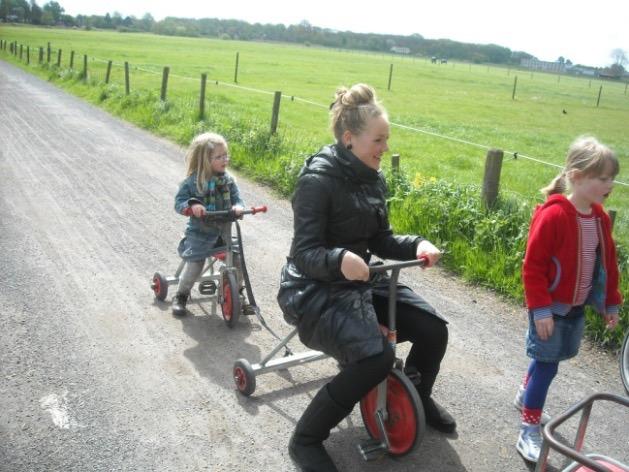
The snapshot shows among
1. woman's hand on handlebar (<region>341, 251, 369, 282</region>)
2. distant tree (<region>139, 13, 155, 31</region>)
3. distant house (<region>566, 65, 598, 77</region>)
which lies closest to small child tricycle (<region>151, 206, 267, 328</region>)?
woman's hand on handlebar (<region>341, 251, 369, 282</region>)

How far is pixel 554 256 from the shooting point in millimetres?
3471

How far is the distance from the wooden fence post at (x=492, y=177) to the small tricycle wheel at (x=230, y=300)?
3.50 m

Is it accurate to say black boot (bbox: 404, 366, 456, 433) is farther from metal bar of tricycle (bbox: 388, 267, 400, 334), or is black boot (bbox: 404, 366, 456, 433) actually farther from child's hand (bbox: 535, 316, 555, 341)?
child's hand (bbox: 535, 316, 555, 341)

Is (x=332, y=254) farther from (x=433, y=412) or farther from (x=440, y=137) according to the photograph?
(x=440, y=137)

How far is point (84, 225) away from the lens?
7.68 metres

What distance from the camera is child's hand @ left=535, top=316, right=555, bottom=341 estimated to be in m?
3.44

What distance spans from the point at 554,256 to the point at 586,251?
0.63 feet

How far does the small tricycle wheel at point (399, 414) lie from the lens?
3.23 meters

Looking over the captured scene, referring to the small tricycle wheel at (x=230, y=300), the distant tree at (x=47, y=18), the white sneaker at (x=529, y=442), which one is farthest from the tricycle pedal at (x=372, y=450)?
the distant tree at (x=47, y=18)

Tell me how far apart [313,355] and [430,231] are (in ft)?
11.1

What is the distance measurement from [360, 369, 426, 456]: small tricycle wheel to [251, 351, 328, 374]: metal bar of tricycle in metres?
0.75

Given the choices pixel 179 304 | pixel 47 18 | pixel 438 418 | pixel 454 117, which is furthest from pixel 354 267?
pixel 47 18

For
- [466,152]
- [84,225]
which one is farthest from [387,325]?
[466,152]

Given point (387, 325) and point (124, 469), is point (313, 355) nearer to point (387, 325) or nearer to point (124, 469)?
point (387, 325)
